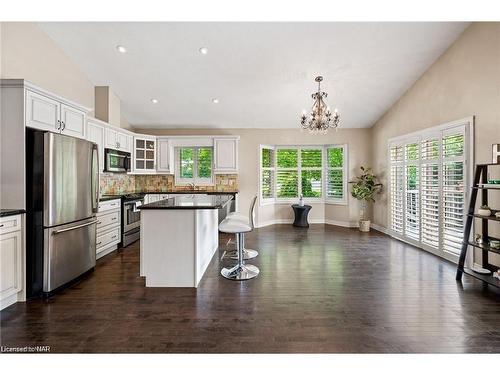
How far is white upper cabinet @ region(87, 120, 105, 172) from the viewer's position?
421 centimetres

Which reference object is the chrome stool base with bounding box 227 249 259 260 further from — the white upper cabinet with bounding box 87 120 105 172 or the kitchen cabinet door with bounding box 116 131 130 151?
the kitchen cabinet door with bounding box 116 131 130 151

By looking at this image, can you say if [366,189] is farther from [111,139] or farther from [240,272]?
[111,139]

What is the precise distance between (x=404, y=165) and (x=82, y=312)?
5565 millimetres

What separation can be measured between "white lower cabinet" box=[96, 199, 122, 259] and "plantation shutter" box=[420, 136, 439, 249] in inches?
210

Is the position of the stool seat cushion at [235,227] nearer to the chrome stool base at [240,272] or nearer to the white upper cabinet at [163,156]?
the chrome stool base at [240,272]

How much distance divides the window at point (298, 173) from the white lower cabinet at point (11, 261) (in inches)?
203

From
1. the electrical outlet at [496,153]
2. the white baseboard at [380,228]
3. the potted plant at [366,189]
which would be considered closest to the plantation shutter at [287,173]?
the potted plant at [366,189]

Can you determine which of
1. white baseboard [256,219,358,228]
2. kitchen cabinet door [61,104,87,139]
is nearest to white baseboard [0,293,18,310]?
kitchen cabinet door [61,104,87,139]

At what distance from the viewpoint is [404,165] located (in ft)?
16.5

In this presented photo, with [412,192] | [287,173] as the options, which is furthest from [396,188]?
[287,173]

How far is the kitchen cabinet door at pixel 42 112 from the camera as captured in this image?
8.53 ft

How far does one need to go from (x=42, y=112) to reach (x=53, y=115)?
141mm
